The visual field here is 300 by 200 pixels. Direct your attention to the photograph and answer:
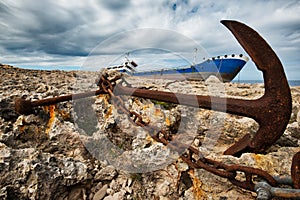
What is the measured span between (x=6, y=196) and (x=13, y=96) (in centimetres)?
163

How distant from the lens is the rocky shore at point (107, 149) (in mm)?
Result: 1789

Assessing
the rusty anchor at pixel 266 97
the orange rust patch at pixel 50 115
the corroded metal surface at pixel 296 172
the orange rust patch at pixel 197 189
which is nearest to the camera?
the corroded metal surface at pixel 296 172

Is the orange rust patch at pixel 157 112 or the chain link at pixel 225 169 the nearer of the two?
the chain link at pixel 225 169

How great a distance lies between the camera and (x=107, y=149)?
2.68 meters

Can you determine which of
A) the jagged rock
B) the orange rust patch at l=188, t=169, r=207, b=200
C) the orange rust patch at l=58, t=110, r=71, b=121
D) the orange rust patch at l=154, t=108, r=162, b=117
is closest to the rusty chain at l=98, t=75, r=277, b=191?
the orange rust patch at l=188, t=169, r=207, b=200

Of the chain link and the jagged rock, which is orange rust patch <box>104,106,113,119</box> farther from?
the jagged rock

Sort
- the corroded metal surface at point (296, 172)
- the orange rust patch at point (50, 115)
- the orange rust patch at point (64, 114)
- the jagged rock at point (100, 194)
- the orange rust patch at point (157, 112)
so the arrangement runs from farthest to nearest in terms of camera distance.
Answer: the orange rust patch at point (157, 112)
the orange rust patch at point (64, 114)
the orange rust patch at point (50, 115)
the jagged rock at point (100, 194)
the corroded metal surface at point (296, 172)

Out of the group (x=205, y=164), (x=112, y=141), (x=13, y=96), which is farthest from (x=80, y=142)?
(x=205, y=164)

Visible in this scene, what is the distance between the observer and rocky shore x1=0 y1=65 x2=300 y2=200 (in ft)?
5.87

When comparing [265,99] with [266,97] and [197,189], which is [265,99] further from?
[197,189]

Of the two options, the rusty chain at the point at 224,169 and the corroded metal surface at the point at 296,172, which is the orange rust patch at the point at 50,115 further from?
the corroded metal surface at the point at 296,172

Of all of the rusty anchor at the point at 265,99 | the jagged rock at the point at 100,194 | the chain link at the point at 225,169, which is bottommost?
the jagged rock at the point at 100,194

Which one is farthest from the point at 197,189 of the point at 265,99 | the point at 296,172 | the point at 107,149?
the point at 107,149

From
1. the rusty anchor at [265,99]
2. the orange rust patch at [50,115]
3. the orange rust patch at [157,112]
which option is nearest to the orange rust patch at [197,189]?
the rusty anchor at [265,99]
